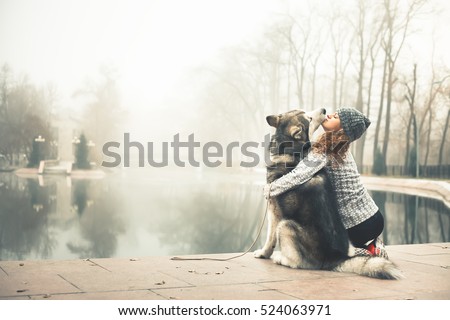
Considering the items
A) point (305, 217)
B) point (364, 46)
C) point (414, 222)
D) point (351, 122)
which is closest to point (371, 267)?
point (305, 217)

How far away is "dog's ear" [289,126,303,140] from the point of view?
4.03 meters

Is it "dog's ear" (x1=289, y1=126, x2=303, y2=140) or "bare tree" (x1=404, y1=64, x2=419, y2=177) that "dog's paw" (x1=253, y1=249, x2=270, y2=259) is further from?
"bare tree" (x1=404, y1=64, x2=419, y2=177)

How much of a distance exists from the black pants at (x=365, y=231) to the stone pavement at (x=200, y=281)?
32 cm

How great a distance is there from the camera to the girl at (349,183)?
4.14 m

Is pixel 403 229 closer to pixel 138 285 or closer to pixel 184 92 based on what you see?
pixel 184 92

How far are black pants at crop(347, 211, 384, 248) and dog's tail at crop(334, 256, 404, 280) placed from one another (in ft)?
0.62

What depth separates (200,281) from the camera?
3676mm

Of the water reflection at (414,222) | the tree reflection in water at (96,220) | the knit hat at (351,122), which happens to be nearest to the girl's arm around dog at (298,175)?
the knit hat at (351,122)

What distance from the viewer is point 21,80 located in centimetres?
942

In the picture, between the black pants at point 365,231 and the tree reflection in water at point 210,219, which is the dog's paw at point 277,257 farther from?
the tree reflection in water at point 210,219

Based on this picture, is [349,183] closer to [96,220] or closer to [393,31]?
[96,220]

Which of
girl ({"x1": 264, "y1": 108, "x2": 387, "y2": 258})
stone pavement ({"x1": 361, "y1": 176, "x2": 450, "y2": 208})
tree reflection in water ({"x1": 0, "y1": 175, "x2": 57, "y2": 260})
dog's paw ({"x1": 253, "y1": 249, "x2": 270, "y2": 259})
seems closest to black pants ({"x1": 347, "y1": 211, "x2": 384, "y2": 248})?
girl ({"x1": 264, "y1": 108, "x2": 387, "y2": 258})

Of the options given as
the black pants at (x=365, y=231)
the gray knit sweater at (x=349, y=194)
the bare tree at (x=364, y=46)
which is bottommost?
the black pants at (x=365, y=231)
